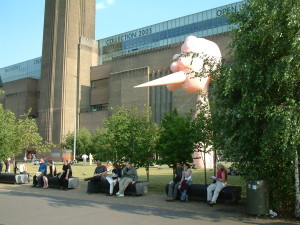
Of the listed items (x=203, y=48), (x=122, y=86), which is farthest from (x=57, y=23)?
(x=203, y=48)

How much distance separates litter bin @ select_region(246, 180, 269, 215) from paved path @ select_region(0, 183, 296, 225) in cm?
23

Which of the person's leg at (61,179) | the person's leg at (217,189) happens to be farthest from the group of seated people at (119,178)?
the person's leg at (217,189)

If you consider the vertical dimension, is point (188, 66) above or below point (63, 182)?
above

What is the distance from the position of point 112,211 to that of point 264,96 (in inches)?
197

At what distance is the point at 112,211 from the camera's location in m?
9.52

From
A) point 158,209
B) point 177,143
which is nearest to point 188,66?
point 177,143

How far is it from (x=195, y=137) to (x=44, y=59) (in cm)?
6811

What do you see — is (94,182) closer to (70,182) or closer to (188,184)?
A: (70,182)

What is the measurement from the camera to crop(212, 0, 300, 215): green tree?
799 cm

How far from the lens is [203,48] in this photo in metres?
25.5

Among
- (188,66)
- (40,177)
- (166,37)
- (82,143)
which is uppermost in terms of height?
(166,37)

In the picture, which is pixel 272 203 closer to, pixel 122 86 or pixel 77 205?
pixel 77 205

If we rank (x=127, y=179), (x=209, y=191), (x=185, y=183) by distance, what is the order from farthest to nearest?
(x=127, y=179) → (x=185, y=183) → (x=209, y=191)

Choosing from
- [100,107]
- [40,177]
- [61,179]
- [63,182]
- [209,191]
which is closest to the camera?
[209,191]
